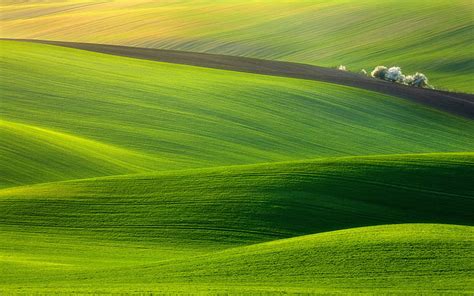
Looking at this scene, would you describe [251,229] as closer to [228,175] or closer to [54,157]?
[228,175]

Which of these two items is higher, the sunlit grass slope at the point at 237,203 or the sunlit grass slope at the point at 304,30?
the sunlit grass slope at the point at 304,30

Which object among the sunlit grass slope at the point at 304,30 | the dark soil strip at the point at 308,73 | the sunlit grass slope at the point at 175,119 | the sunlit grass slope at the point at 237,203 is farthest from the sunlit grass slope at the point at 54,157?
the sunlit grass slope at the point at 304,30

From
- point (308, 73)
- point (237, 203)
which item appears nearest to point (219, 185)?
point (237, 203)

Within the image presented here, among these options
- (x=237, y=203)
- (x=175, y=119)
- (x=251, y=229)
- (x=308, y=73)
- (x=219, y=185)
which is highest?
(x=308, y=73)

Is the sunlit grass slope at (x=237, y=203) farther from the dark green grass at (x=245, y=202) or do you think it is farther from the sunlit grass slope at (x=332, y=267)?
the sunlit grass slope at (x=332, y=267)

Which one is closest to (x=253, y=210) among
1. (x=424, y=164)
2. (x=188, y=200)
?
(x=188, y=200)

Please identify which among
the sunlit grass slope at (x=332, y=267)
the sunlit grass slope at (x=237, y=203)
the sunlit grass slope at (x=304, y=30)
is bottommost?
the sunlit grass slope at (x=237, y=203)

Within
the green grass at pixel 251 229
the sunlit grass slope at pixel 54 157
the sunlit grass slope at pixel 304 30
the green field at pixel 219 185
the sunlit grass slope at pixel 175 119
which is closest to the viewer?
the green grass at pixel 251 229

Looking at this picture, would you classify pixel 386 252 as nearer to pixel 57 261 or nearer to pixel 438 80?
pixel 57 261
